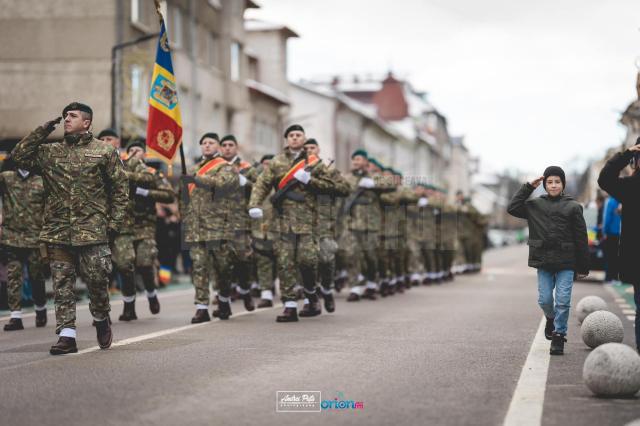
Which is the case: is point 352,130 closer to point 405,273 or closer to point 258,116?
point 258,116

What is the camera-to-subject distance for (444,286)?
22406 millimetres

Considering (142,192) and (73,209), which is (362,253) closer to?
(142,192)

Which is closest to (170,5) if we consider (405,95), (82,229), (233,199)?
(233,199)

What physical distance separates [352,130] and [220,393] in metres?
64.7

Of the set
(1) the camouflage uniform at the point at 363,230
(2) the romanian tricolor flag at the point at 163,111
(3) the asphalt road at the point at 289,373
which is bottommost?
(3) the asphalt road at the point at 289,373

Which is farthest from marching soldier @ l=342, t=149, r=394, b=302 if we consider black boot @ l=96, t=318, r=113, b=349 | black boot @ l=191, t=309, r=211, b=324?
black boot @ l=96, t=318, r=113, b=349

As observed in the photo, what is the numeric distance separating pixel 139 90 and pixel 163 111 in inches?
902

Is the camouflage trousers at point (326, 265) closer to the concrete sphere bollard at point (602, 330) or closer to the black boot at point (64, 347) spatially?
the concrete sphere bollard at point (602, 330)

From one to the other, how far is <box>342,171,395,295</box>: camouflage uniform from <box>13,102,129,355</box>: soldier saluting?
8544 mm

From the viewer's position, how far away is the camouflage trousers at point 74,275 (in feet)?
29.8

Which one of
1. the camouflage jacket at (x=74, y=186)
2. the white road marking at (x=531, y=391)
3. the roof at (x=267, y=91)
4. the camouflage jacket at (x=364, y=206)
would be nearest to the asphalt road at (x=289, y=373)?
the white road marking at (x=531, y=391)

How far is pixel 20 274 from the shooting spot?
12.2 m

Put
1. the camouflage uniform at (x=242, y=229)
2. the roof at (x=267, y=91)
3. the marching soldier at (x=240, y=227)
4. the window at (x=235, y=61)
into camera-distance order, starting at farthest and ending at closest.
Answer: the roof at (x=267, y=91) < the window at (x=235, y=61) < the marching soldier at (x=240, y=227) < the camouflage uniform at (x=242, y=229)

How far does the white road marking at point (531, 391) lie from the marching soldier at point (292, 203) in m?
3.27
